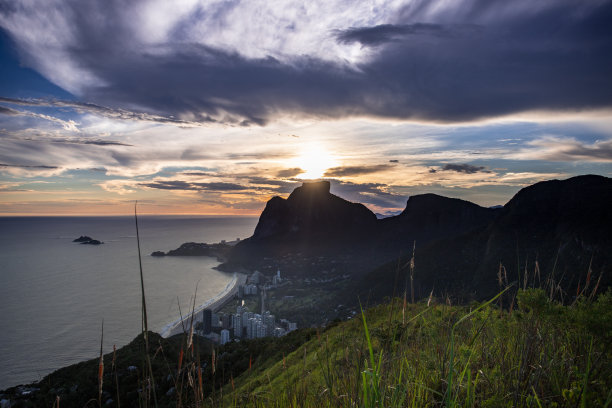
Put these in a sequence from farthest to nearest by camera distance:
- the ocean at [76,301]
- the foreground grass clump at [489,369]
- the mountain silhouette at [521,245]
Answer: the ocean at [76,301]
the mountain silhouette at [521,245]
the foreground grass clump at [489,369]

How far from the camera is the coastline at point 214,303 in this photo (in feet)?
217

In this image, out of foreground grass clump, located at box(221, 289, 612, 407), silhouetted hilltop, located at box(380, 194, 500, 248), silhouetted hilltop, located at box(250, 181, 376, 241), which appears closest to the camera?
foreground grass clump, located at box(221, 289, 612, 407)

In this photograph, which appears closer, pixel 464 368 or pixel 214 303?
pixel 464 368

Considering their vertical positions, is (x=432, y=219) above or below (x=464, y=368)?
below

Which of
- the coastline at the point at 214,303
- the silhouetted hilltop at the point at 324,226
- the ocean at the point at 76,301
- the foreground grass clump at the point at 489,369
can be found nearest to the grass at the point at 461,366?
the foreground grass clump at the point at 489,369

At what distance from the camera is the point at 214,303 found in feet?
309

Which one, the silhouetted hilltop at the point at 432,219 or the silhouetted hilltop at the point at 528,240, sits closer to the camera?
the silhouetted hilltop at the point at 528,240

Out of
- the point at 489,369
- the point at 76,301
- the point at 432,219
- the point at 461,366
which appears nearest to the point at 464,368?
the point at 461,366

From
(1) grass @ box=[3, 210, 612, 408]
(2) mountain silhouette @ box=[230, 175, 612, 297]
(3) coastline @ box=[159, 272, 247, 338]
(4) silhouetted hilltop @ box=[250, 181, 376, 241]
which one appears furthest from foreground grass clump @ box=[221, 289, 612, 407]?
(4) silhouetted hilltop @ box=[250, 181, 376, 241]

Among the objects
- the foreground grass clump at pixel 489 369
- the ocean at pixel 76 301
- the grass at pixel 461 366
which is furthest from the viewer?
the ocean at pixel 76 301

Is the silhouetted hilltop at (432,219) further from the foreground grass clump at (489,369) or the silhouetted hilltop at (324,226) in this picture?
the foreground grass clump at (489,369)

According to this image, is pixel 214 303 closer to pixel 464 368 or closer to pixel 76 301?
pixel 76 301

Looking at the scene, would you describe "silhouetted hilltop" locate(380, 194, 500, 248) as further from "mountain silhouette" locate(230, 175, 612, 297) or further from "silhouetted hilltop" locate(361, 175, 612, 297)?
"silhouetted hilltop" locate(361, 175, 612, 297)

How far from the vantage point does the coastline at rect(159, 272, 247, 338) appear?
66075mm
